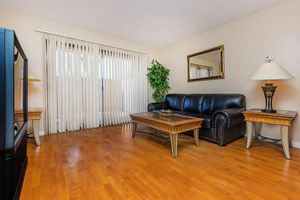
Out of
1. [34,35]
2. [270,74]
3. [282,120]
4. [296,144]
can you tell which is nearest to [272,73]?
[270,74]

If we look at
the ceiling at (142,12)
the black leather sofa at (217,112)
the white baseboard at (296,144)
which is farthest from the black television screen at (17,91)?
the white baseboard at (296,144)

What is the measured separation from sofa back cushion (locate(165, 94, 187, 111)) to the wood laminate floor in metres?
1.39

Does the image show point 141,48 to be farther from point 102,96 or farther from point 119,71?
point 102,96

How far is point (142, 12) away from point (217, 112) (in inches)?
91.7

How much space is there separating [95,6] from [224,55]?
2868 mm

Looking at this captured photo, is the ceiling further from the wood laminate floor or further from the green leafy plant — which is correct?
the wood laminate floor

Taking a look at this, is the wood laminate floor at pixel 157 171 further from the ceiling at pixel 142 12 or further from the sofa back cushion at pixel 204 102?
the ceiling at pixel 142 12

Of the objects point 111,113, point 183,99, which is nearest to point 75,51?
point 111,113

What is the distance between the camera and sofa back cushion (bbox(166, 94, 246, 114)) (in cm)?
305

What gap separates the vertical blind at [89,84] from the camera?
3367 millimetres

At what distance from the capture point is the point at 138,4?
105 inches

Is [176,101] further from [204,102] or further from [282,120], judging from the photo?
[282,120]

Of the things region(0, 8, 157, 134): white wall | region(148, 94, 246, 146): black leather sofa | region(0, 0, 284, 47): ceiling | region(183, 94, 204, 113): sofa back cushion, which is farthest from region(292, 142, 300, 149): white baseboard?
region(0, 8, 157, 134): white wall

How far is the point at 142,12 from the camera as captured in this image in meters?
2.93
